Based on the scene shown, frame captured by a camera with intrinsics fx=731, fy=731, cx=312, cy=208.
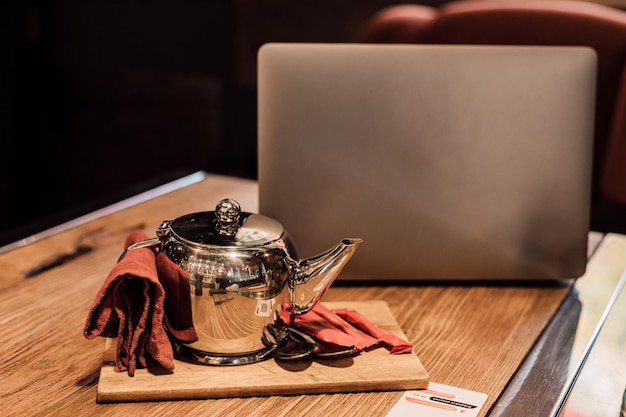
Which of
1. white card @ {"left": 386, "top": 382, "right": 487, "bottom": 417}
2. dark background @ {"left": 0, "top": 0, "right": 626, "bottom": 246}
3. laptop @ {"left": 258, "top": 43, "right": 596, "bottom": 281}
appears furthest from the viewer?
dark background @ {"left": 0, "top": 0, "right": 626, "bottom": 246}

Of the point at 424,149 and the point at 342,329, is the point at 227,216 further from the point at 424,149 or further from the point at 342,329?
the point at 424,149

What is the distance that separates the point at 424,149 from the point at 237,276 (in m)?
0.34

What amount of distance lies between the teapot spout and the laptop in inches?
7.6

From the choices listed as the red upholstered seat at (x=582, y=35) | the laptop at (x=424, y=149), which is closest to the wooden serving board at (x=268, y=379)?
the laptop at (x=424, y=149)

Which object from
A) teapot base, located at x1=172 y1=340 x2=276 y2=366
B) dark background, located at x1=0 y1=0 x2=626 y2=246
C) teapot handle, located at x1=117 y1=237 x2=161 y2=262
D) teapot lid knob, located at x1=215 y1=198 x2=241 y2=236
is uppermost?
teapot lid knob, located at x1=215 y1=198 x2=241 y2=236

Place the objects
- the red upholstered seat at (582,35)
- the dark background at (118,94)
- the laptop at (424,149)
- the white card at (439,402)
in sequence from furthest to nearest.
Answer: the dark background at (118,94) < the red upholstered seat at (582,35) < the laptop at (424,149) < the white card at (439,402)

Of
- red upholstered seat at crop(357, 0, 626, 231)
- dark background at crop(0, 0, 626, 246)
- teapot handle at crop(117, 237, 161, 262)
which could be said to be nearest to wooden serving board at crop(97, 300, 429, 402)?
teapot handle at crop(117, 237, 161, 262)

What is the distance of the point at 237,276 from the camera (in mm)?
710

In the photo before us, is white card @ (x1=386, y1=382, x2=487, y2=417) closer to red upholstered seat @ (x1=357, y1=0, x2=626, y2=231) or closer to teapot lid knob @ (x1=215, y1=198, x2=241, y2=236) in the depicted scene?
teapot lid knob @ (x1=215, y1=198, x2=241, y2=236)

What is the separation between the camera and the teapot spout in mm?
752

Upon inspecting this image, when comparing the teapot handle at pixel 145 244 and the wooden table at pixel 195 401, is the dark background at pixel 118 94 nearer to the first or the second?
the wooden table at pixel 195 401

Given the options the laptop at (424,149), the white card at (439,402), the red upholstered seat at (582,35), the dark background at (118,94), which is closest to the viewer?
the white card at (439,402)

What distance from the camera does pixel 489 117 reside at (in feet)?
3.08

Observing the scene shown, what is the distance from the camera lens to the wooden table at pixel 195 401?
67 centimetres
